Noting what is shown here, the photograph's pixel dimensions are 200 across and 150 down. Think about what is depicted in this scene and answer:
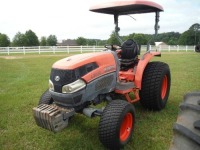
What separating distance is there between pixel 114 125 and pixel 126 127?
503 millimetres

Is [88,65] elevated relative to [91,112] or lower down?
elevated

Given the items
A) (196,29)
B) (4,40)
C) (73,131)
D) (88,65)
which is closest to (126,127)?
(73,131)

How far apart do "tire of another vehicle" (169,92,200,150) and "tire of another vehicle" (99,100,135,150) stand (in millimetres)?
1526

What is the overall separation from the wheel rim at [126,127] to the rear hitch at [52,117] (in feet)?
2.56

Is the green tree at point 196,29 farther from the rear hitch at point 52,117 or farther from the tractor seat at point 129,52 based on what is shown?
the tractor seat at point 129,52

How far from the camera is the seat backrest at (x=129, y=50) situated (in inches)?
203

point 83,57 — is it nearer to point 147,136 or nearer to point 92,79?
point 92,79

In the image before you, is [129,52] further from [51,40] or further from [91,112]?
[51,40]

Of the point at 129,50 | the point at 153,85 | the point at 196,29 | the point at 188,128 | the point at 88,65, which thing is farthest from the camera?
the point at 129,50

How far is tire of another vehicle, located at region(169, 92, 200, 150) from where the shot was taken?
5.80ft

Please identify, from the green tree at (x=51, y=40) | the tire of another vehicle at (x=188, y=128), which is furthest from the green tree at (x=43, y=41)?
the tire of another vehicle at (x=188, y=128)

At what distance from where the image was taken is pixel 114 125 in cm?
355

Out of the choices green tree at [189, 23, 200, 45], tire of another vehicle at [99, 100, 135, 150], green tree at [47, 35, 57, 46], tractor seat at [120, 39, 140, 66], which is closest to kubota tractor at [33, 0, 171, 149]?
tire of another vehicle at [99, 100, 135, 150]

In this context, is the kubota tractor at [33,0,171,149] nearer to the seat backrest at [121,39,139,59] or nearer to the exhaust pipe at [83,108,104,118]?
the exhaust pipe at [83,108,104,118]
